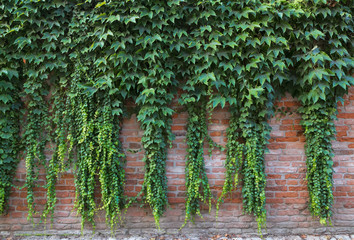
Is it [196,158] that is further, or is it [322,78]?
[196,158]

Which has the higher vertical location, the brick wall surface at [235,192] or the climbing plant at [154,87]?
the climbing plant at [154,87]

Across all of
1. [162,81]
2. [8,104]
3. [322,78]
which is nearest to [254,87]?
[322,78]

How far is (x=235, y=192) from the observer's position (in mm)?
3369

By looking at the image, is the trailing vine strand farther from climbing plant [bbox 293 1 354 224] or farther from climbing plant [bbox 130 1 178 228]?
climbing plant [bbox 293 1 354 224]

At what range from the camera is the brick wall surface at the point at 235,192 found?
11.0 feet

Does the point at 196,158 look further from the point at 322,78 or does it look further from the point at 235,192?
the point at 322,78

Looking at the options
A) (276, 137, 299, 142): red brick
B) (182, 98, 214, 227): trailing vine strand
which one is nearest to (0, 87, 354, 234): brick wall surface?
(276, 137, 299, 142): red brick

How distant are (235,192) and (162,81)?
1.75m

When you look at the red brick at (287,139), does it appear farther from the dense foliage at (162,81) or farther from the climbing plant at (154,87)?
the climbing plant at (154,87)

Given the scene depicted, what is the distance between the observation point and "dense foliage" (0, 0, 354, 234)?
3.10 metres

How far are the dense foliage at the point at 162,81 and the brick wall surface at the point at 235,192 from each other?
13cm

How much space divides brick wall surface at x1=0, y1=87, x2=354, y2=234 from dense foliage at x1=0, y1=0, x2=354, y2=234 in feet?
0.44

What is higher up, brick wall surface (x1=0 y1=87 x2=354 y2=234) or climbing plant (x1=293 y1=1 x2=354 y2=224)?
climbing plant (x1=293 y1=1 x2=354 y2=224)

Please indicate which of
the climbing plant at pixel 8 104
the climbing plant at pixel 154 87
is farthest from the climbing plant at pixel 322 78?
the climbing plant at pixel 8 104
